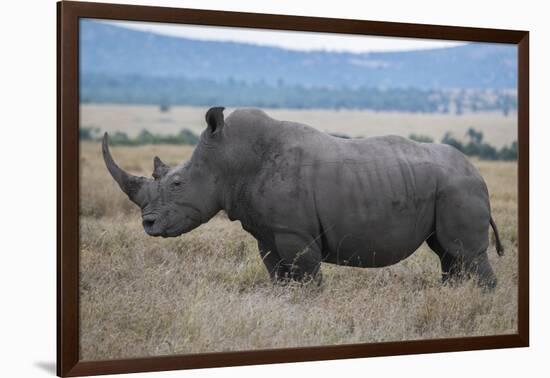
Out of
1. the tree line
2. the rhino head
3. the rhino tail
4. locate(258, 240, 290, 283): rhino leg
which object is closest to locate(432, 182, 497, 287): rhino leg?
the rhino tail

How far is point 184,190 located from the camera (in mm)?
9156

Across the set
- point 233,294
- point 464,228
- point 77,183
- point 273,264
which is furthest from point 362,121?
point 77,183

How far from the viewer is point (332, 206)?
30.4 feet

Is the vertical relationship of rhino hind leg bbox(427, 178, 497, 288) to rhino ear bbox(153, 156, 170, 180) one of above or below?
below

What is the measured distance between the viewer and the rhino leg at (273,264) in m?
9.30

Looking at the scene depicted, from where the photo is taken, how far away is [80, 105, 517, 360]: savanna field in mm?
8586

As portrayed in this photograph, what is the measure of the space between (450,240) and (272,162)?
1691mm

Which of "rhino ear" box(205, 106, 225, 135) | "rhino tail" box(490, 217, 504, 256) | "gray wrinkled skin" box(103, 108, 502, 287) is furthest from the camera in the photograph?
"rhino tail" box(490, 217, 504, 256)

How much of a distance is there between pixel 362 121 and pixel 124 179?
287 centimetres

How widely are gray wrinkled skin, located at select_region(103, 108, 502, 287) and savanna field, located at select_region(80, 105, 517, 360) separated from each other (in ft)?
0.77

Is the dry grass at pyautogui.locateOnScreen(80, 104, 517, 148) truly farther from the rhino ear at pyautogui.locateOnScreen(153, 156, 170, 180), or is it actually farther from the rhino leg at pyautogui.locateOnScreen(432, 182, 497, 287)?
the rhino leg at pyautogui.locateOnScreen(432, 182, 497, 287)

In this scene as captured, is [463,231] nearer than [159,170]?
No

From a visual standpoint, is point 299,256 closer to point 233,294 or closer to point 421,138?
point 233,294

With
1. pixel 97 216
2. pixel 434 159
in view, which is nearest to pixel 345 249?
pixel 434 159
